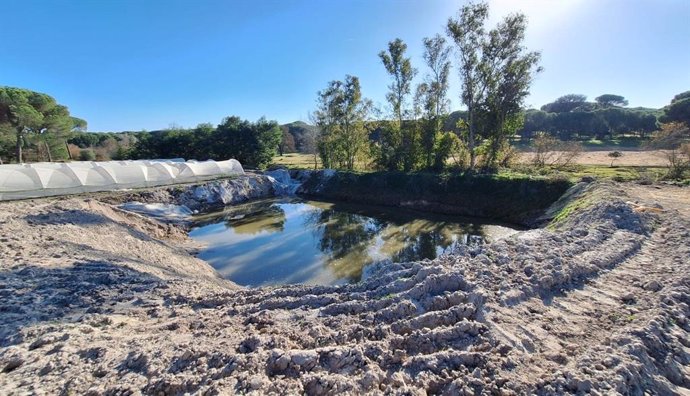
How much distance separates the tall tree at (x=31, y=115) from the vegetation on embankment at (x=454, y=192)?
2360 centimetres

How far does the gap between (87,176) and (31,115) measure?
12.3 meters

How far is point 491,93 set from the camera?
22.0 metres

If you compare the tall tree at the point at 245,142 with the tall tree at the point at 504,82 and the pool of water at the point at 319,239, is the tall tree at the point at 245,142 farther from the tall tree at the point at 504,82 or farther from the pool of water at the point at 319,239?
the tall tree at the point at 504,82

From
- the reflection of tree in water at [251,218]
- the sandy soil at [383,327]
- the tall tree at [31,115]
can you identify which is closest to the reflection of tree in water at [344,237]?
the reflection of tree in water at [251,218]

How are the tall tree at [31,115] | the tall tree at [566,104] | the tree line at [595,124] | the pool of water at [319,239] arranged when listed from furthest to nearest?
the tall tree at [566,104]
the tree line at [595,124]
the tall tree at [31,115]
the pool of water at [319,239]

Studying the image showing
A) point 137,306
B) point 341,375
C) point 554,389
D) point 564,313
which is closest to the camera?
point 554,389

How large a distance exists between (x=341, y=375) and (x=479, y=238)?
12013 mm

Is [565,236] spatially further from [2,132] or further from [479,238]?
[2,132]

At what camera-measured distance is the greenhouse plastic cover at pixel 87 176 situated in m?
15.8

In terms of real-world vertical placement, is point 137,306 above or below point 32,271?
below

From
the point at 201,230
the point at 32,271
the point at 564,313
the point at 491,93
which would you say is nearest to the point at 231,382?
the point at 564,313

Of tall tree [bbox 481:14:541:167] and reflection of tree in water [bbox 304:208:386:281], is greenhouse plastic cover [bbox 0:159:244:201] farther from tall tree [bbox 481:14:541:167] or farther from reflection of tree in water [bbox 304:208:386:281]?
tall tree [bbox 481:14:541:167]

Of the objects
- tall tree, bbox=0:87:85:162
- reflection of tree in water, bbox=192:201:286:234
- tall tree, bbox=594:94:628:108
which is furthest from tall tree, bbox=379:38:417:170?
tall tree, bbox=594:94:628:108

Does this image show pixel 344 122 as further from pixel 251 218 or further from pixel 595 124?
pixel 595 124
